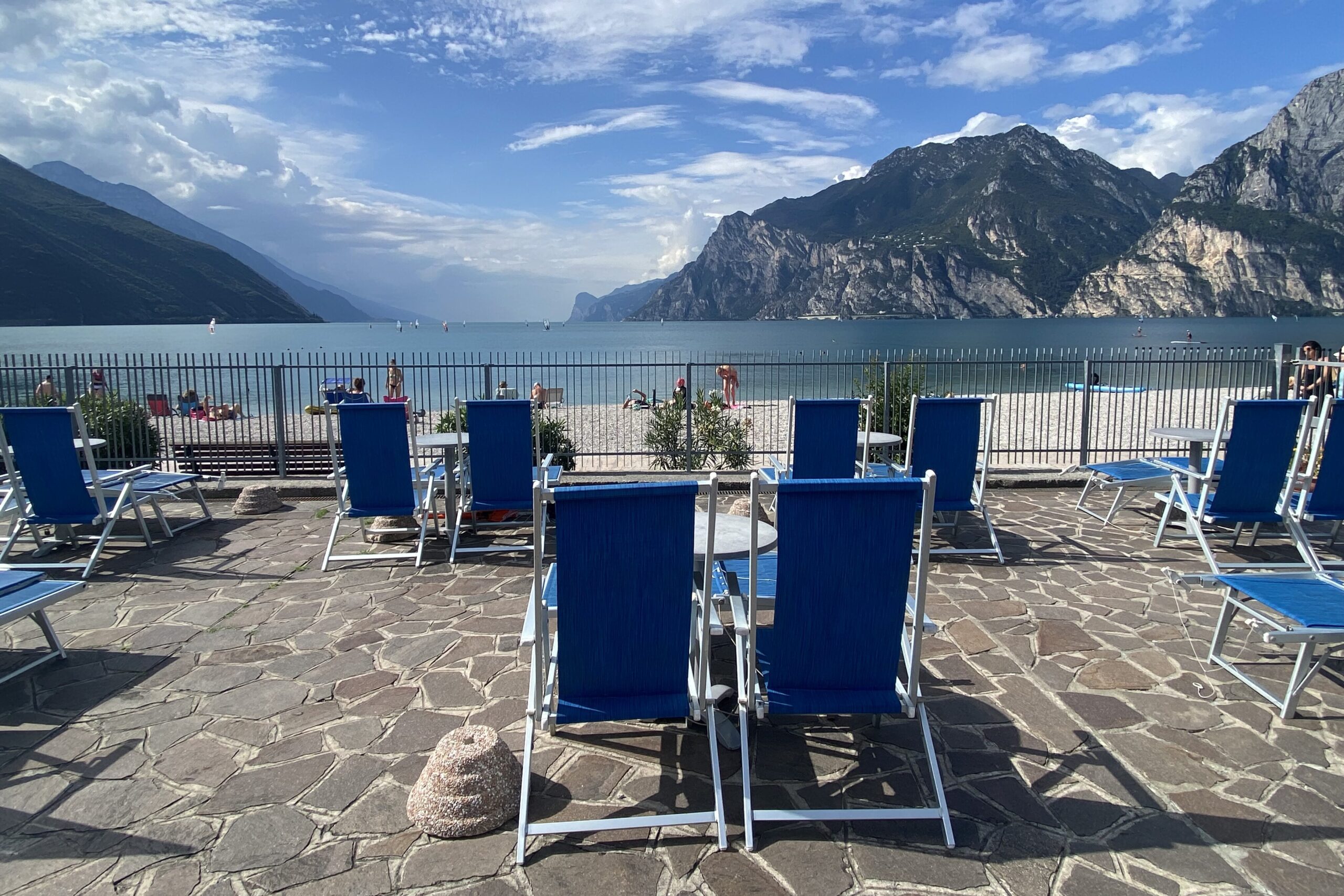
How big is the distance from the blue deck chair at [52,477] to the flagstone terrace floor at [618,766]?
108cm

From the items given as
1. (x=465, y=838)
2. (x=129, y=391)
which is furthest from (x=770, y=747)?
(x=129, y=391)

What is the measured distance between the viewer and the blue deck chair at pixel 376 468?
5738 mm

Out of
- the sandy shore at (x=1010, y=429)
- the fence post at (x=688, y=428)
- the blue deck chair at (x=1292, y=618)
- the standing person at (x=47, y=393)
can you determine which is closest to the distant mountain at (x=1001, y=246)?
the sandy shore at (x=1010, y=429)

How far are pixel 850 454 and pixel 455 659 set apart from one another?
3.39 m

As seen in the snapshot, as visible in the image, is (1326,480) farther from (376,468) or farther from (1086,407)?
(376,468)

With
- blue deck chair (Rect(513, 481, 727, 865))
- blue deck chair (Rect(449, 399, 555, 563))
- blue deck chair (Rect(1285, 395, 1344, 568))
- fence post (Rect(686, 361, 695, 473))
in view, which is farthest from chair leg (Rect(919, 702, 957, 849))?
fence post (Rect(686, 361, 695, 473))

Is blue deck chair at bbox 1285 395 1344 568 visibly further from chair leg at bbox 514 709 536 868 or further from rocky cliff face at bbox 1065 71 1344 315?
rocky cliff face at bbox 1065 71 1344 315

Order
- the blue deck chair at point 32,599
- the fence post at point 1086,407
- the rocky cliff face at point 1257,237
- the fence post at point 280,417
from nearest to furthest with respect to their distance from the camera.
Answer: the blue deck chair at point 32,599 < the fence post at point 280,417 < the fence post at point 1086,407 < the rocky cliff face at point 1257,237

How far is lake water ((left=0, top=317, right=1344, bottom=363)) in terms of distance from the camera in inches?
2640

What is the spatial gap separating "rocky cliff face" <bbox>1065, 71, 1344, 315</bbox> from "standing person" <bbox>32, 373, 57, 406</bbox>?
16331cm

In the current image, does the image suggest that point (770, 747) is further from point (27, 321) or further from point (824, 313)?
point (824, 313)

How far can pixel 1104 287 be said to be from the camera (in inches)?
5689

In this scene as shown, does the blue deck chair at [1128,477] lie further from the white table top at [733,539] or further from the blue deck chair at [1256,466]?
the white table top at [733,539]

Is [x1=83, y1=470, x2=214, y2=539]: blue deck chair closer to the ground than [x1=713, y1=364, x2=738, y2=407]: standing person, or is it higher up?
closer to the ground
